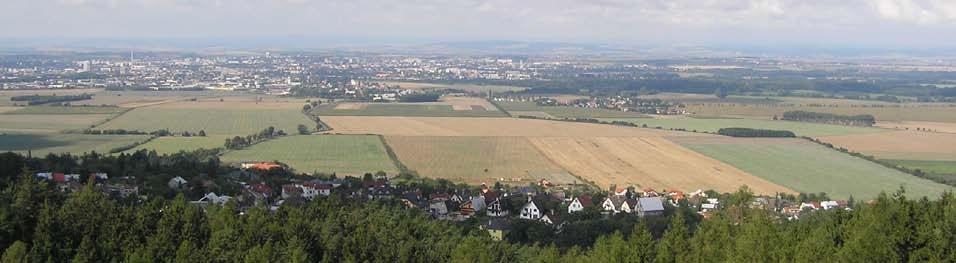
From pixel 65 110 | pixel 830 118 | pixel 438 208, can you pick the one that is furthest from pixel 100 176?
pixel 830 118

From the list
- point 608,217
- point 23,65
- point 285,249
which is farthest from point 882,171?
point 23,65

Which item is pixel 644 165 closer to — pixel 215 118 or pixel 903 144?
pixel 903 144

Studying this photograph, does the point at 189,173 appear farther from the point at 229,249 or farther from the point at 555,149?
the point at 555,149

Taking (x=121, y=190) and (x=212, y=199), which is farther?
(x=212, y=199)

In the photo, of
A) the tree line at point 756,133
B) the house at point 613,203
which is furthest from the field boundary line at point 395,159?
the tree line at point 756,133

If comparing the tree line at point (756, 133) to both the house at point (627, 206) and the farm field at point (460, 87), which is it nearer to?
the house at point (627, 206)

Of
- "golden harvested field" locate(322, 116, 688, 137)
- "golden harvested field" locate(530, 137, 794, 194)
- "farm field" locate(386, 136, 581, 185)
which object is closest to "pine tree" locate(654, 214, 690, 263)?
"golden harvested field" locate(530, 137, 794, 194)
